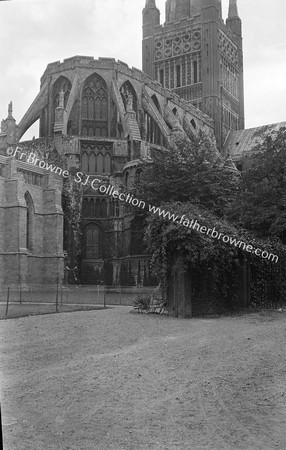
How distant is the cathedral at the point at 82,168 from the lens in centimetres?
4088

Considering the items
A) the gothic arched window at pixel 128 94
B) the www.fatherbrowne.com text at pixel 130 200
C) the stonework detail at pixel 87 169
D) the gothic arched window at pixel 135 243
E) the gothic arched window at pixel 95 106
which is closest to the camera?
the www.fatherbrowne.com text at pixel 130 200

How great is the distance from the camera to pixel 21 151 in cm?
4956

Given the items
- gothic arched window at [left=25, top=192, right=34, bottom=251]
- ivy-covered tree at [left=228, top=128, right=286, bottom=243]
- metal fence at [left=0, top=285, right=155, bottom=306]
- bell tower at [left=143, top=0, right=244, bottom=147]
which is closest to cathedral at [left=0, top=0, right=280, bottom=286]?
gothic arched window at [left=25, top=192, right=34, bottom=251]

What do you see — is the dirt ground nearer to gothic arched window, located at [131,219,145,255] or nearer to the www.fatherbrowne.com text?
the www.fatherbrowne.com text

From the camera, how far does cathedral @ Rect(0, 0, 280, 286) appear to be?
40.9 metres

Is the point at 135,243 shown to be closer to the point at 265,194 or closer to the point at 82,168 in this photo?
the point at 82,168

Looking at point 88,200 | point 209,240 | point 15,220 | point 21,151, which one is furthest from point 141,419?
point 21,151

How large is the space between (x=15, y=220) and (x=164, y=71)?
51.8 metres

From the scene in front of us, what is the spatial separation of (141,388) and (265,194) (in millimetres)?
16548

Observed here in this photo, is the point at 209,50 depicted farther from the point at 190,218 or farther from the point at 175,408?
the point at 175,408

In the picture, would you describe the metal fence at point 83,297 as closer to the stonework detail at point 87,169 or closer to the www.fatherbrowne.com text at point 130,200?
the www.fatherbrowne.com text at point 130,200

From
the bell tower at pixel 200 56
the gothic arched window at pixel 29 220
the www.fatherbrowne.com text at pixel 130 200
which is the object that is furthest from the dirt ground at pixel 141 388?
the bell tower at pixel 200 56

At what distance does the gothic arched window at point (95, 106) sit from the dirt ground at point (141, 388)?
4273cm

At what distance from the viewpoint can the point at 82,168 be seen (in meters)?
49.9
